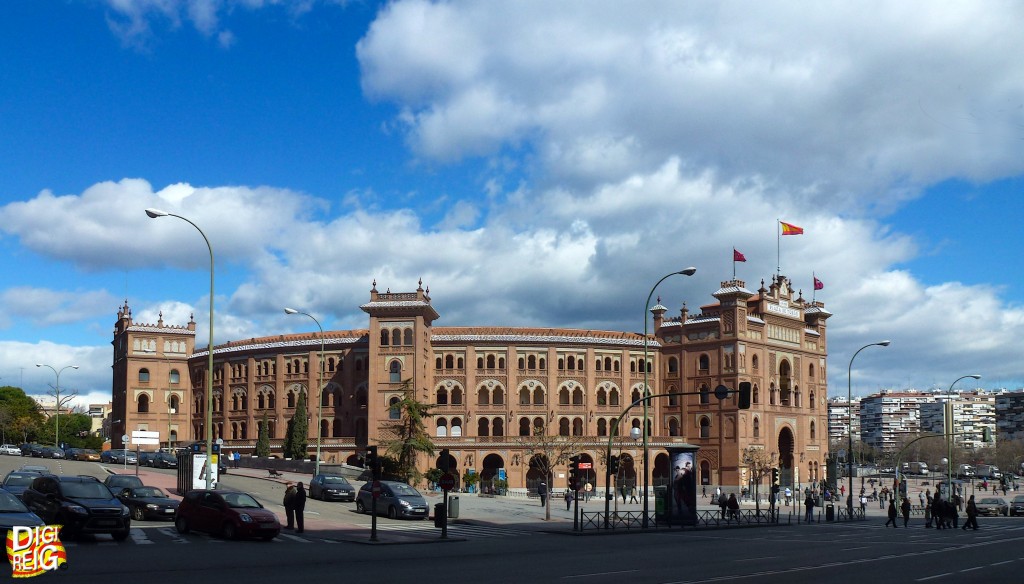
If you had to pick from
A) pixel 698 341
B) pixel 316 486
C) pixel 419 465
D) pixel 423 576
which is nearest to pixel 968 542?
pixel 423 576

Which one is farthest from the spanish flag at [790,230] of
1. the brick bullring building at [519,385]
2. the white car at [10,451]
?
the white car at [10,451]

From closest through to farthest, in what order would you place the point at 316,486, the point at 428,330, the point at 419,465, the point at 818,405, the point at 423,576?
1. the point at 423,576
2. the point at 316,486
3. the point at 419,465
4. the point at 428,330
5. the point at 818,405

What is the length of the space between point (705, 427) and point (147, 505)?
69.8 meters

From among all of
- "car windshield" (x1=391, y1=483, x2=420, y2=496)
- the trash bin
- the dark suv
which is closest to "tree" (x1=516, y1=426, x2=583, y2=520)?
"car windshield" (x1=391, y1=483, x2=420, y2=496)

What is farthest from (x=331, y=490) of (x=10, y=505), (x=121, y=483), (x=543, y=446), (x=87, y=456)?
(x=87, y=456)

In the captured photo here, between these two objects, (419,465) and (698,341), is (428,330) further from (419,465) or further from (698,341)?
(698,341)

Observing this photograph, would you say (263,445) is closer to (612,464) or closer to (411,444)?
(411,444)

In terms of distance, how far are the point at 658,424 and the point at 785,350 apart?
15.4 m

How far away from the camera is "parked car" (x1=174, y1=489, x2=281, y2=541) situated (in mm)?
29328

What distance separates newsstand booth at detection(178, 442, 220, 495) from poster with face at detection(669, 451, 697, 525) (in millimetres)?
19865

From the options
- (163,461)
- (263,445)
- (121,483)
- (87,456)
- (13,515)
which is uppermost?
(13,515)

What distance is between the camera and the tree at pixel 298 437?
84125mm

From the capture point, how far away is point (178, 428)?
105375 millimetres

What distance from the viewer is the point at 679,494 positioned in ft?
145
